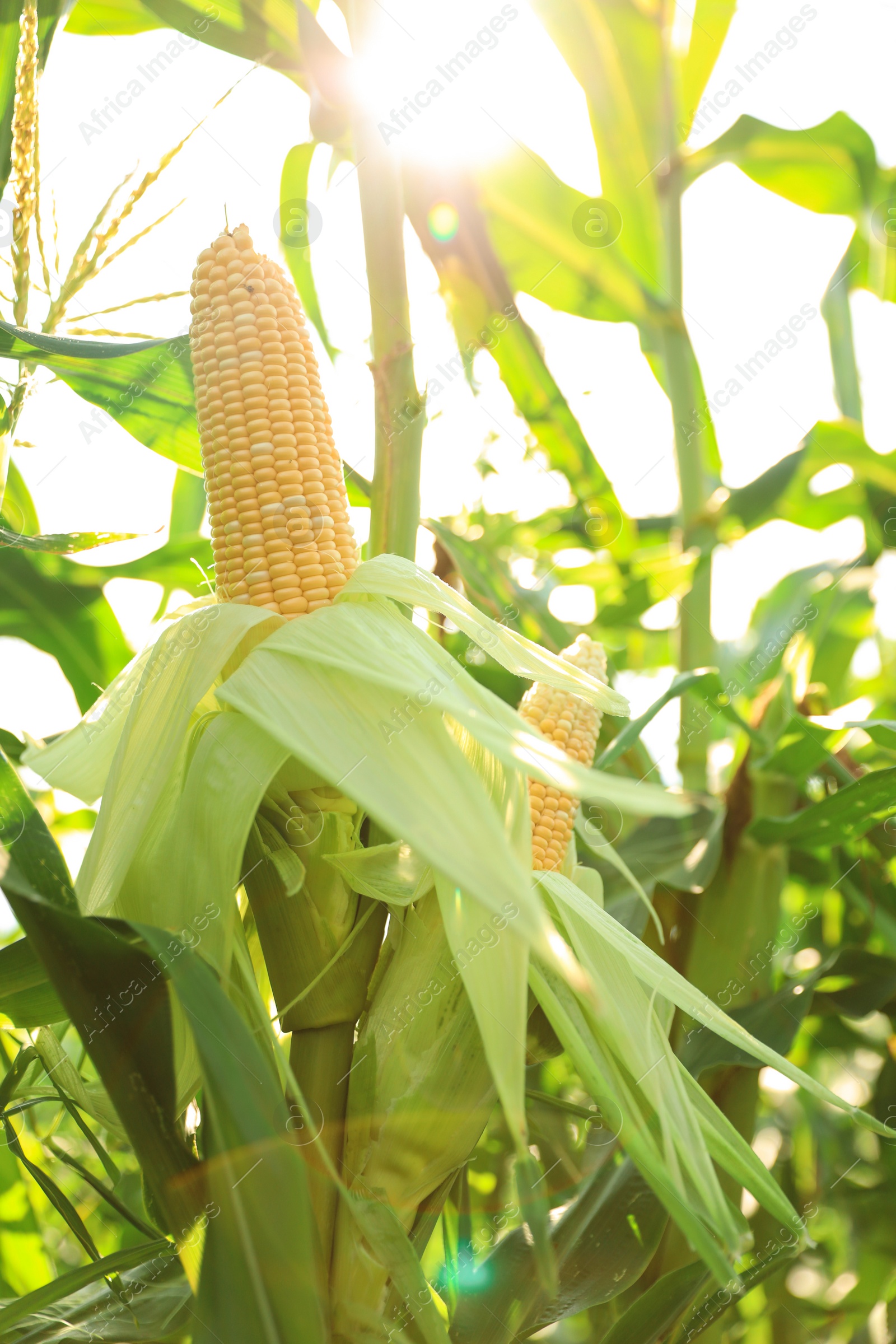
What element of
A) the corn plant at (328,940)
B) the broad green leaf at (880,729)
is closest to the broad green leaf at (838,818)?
the broad green leaf at (880,729)

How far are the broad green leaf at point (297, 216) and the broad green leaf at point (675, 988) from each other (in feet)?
2.06

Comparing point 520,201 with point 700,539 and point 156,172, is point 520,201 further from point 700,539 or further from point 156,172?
point 156,172

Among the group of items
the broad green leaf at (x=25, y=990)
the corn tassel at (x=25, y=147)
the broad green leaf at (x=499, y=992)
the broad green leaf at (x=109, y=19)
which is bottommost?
the broad green leaf at (x=499, y=992)

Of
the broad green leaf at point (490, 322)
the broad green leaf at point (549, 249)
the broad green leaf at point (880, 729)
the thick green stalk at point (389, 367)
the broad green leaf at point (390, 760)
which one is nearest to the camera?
the broad green leaf at point (390, 760)

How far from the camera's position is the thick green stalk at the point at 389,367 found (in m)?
0.46

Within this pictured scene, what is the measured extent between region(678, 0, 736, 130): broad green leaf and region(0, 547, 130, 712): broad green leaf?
0.91 meters

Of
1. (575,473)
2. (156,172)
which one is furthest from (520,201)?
(156,172)

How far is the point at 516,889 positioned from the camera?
0.24 m

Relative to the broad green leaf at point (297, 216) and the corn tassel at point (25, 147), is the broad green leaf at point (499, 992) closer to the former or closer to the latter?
the corn tassel at point (25, 147)

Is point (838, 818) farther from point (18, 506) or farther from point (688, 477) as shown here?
point (18, 506)
